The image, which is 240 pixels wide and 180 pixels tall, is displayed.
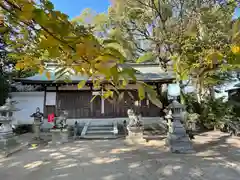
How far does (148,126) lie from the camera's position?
31.3ft

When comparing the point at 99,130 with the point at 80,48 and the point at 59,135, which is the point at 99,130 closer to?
the point at 59,135

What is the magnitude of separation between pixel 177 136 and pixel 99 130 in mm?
4356

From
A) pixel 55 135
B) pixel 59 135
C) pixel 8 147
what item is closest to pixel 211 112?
pixel 59 135

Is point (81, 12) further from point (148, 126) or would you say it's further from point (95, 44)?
point (95, 44)

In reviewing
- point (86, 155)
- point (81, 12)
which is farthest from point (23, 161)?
point (81, 12)

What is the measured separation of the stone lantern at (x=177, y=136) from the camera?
5.01 m

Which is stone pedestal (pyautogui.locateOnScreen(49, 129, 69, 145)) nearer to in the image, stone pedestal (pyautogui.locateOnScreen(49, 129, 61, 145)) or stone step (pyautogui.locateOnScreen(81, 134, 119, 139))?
stone pedestal (pyautogui.locateOnScreen(49, 129, 61, 145))

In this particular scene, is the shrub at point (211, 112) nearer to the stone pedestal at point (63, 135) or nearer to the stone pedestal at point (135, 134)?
the stone pedestal at point (135, 134)

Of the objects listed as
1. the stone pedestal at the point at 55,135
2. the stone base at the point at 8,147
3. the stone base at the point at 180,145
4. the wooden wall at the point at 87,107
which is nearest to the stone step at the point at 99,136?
the stone pedestal at the point at 55,135

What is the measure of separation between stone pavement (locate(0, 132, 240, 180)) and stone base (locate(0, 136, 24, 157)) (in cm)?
23

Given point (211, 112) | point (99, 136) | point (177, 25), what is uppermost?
point (177, 25)

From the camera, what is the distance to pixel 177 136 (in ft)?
17.1

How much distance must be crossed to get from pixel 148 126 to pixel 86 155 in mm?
5210

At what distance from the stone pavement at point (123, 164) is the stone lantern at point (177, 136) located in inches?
10.1
